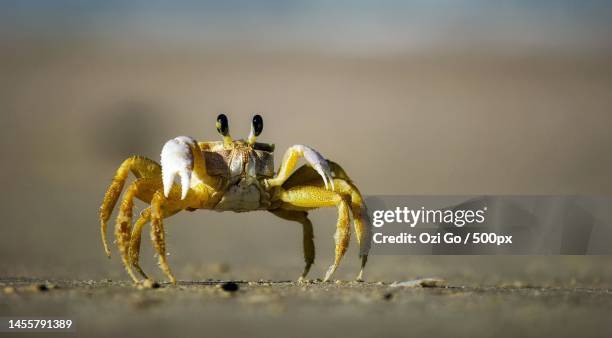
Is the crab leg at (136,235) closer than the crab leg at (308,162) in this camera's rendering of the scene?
Yes

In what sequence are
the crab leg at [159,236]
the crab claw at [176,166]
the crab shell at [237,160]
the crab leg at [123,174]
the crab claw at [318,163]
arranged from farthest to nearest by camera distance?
the crab shell at [237,160], the crab claw at [318,163], the crab leg at [123,174], the crab claw at [176,166], the crab leg at [159,236]

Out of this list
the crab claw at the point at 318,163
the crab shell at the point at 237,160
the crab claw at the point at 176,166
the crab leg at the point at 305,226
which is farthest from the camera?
the crab leg at the point at 305,226

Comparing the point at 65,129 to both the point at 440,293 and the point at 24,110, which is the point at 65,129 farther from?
the point at 440,293

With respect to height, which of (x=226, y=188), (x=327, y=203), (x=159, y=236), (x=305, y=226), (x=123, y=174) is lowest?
(x=305, y=226)

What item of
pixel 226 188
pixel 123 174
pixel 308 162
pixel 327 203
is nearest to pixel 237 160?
pixel 226 188

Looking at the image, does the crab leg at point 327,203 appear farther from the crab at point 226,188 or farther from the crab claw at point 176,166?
the crab claw at point 176,166

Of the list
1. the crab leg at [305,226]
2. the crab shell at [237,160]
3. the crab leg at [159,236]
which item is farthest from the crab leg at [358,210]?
the crab leg at [159,236]

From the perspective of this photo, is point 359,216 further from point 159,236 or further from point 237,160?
point 159,236

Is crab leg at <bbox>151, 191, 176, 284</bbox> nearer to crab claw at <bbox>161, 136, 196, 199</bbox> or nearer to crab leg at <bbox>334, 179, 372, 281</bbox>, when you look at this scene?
crab claw at <bbox>161, 136, 196, 199</bbox>
